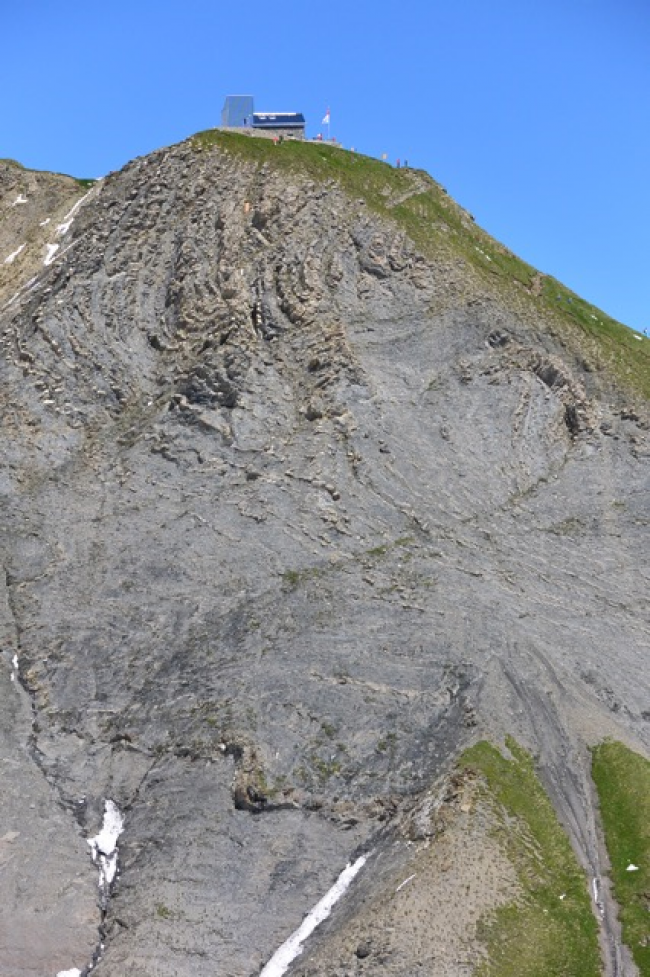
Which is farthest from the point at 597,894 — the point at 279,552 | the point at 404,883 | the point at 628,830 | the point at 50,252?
the point at 50,252

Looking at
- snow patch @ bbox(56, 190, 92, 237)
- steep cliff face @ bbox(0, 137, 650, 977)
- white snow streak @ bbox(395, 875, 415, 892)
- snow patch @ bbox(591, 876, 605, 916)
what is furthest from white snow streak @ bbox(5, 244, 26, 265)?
snow patch @ bbox(591, 876, 605, 916)

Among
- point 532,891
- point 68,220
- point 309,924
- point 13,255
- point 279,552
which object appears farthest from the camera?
point 68,220

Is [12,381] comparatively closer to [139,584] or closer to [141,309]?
[141,309]

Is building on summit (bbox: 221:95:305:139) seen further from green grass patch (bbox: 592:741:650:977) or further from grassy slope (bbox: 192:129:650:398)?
green grass patch (bbox: 592:741:650:977)

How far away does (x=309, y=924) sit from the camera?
3803cm

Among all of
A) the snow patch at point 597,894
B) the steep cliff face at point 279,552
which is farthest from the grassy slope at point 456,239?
the snow patch at point 597,894

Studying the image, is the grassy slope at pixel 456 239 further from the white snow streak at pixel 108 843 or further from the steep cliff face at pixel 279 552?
the white snow streak at pixel 108 843

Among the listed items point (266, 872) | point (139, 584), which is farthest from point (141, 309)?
point (266, 872)

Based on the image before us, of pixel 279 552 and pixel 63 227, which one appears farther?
pixel 63 227

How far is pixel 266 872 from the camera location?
4022 centimetres

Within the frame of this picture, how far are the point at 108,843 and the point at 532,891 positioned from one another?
18832 millimetres

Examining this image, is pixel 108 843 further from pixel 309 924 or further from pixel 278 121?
pixel 278 121

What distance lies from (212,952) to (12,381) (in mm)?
40227

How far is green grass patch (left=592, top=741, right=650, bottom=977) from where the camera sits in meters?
35.8
